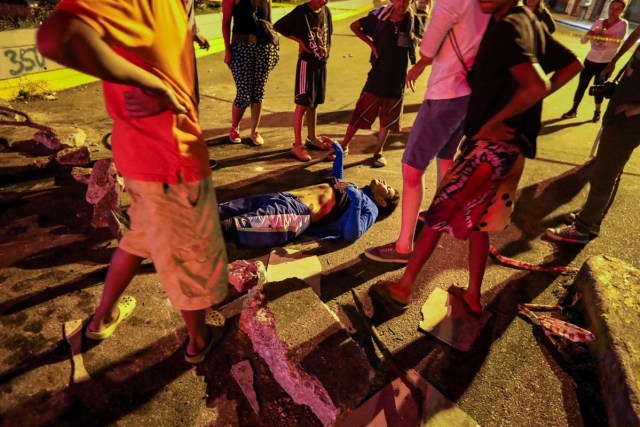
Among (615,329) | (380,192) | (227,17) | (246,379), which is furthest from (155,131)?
(227,17)

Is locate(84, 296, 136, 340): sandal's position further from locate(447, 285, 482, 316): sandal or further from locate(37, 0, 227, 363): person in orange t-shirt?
locate(447, 285, 482, 316): sandal

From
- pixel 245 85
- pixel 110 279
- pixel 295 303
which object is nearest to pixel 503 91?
pixel 295 303

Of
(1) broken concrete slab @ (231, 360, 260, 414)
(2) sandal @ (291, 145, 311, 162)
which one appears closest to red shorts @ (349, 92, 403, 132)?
(2) sandal @ (291, 145, 311, 162)

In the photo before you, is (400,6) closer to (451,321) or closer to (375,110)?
(375,110)

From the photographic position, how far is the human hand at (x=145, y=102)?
1.29 metres

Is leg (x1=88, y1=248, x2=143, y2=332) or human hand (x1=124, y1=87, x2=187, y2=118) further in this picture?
leg (x1=88, y1=248, x2=143, y2=332)

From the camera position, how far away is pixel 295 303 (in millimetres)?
2150

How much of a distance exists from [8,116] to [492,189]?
535 centimetres

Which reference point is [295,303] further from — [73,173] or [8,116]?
[8,116]

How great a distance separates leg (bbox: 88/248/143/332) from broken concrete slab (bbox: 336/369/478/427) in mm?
1254

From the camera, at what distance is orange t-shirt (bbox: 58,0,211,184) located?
1.18 metres

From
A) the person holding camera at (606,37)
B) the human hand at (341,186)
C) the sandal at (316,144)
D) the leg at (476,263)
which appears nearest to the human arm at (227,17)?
the sandal at (316,144)

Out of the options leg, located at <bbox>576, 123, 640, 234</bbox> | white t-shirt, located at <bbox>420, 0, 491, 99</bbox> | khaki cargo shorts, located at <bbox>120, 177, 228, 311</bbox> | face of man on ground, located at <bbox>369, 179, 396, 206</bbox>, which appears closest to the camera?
khaki cargo shorts, located at <bbox>120, 177, 228, 311</bbox>

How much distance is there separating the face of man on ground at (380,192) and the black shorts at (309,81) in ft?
4.68
